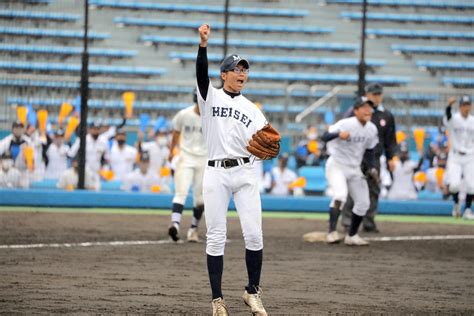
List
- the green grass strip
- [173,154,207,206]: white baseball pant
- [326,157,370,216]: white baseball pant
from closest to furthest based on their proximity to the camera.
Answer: [326,157,370,216]: white baseball pant < [173,154,207,206]: white baseball pant < the green grass strip

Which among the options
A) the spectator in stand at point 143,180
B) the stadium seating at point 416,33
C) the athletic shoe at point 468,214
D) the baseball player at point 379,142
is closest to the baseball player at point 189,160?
the baseball player at point 379,142

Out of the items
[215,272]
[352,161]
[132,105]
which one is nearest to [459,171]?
[352,161]

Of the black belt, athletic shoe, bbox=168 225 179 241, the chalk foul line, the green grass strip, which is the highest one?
the black belt

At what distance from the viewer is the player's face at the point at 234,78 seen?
8289 millimetres

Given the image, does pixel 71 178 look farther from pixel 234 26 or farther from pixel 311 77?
pixel 311 77

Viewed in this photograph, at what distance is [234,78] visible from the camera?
8312mm

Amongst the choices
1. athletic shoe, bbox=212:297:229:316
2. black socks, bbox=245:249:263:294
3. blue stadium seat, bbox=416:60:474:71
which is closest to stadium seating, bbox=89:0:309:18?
blue stadium seat, bbox=416:60:474:71

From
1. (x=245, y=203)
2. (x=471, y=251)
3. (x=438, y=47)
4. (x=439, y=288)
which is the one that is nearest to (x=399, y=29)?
(x=438, y=47)

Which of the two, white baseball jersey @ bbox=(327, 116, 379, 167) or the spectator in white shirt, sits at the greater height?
white baseball jersey @ bbox=(327, 116, 379, 167)

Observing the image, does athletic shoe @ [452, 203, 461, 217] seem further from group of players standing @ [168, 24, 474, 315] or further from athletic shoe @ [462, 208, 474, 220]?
athletic shoe @ [462, 208, 474, 220]

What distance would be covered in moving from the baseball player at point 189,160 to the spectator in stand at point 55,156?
6.33 meters

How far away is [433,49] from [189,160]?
1592cm

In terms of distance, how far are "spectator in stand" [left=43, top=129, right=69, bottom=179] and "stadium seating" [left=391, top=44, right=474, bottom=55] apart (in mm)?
11716

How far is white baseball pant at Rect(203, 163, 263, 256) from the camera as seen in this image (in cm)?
816
